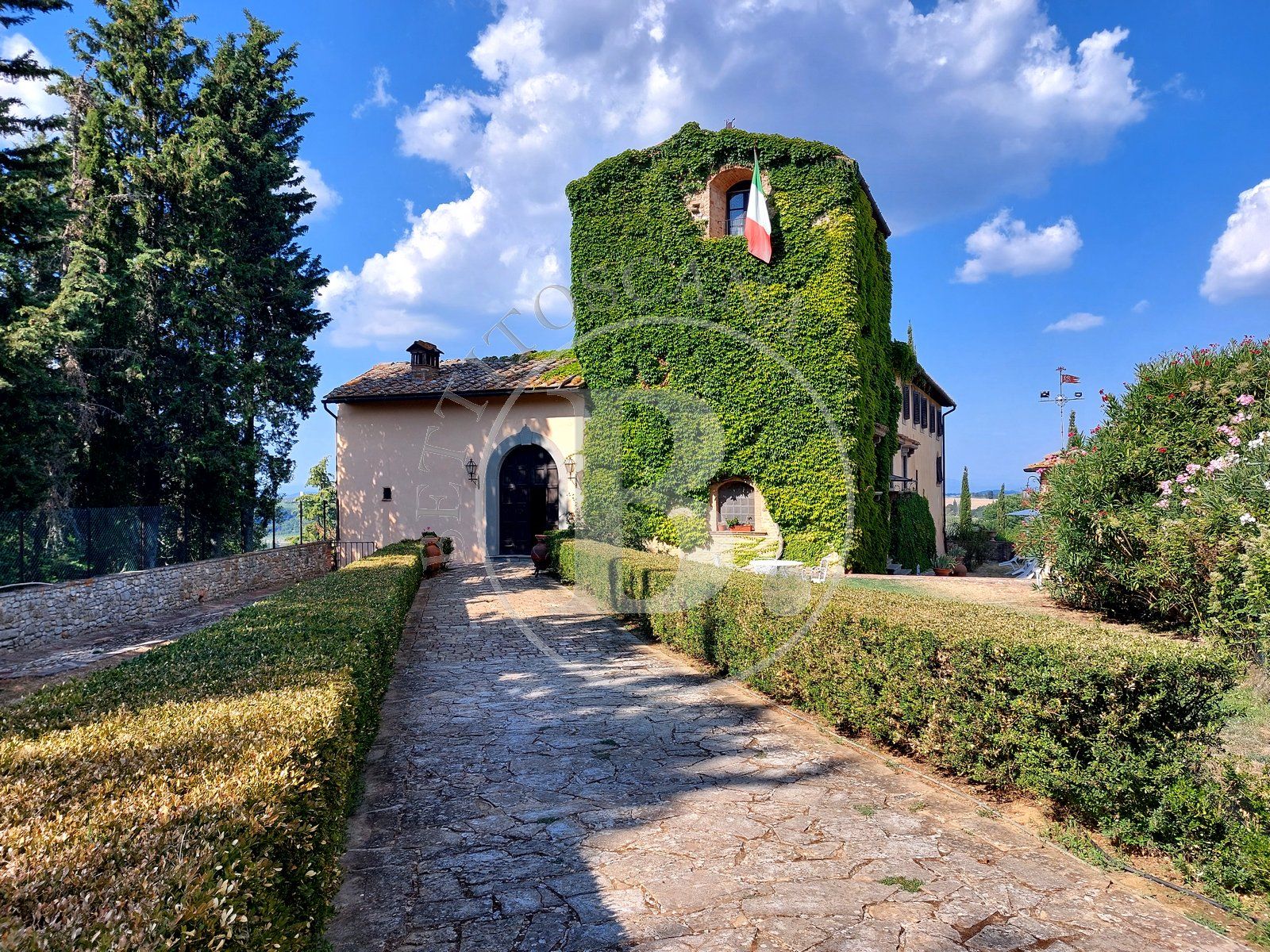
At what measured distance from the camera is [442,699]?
270 inches

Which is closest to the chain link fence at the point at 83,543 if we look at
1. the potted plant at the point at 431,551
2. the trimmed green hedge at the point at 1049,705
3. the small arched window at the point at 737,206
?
the potted plant at the point at 431,551

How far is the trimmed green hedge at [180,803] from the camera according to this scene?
1.66 m

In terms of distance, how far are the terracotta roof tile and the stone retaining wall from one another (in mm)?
5753

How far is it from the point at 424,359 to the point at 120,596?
497 inches

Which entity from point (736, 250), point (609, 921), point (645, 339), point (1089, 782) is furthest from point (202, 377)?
point (1089, 782)

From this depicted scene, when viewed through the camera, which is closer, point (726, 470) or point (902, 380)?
point (726, 470)

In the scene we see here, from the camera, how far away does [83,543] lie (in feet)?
38.5

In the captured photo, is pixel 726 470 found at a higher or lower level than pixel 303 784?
higher

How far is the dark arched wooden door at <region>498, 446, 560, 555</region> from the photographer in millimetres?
20859

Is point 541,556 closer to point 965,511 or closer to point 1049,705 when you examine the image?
point 1049,705

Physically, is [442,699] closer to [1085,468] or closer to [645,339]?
[1085,468]

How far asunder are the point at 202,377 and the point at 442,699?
554 inches

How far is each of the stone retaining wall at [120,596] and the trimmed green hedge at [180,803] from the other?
7313 millimetres

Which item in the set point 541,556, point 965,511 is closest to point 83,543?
point 541,556
